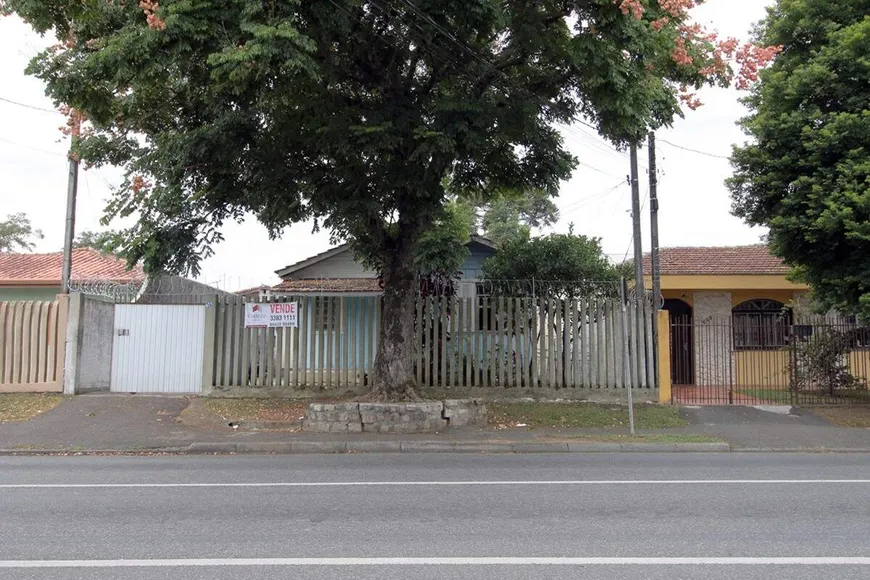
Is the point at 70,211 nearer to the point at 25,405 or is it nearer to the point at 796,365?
the point at 25,405

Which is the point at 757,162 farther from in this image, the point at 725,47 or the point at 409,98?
the point at 409,98

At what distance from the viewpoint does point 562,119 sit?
11562 millimetres

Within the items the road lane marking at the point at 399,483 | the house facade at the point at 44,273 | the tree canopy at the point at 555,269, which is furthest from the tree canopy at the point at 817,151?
the house facade at the point at 44,273

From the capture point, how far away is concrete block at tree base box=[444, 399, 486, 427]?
1147 cm

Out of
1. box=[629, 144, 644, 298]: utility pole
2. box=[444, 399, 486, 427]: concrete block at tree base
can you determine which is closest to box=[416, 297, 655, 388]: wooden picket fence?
box=[629, 144, 644, 298]: utility pole

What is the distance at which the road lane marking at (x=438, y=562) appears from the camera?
4.55 metres

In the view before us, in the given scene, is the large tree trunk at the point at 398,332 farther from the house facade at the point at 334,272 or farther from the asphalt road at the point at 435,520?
the house facade at the point at 334,272

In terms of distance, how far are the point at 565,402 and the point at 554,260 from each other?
331cm

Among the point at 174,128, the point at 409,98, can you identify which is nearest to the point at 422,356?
the point at 409,98

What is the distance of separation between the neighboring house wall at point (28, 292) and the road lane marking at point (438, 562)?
17.0m

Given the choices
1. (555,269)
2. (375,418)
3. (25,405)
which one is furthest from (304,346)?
(555,269)

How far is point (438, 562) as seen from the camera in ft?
15.1

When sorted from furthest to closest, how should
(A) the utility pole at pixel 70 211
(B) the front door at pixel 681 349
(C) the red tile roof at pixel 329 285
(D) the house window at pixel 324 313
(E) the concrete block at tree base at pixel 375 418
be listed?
(C) the red tile roof at pixel 329 285, (B) the front door at pixel 681 349, (D) the house window at pixel 324 313, (A) the utility pole at pixel 70 211, (E) the concrete block at tree base at pixel 375 418

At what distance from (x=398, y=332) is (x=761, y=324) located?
962 cm
